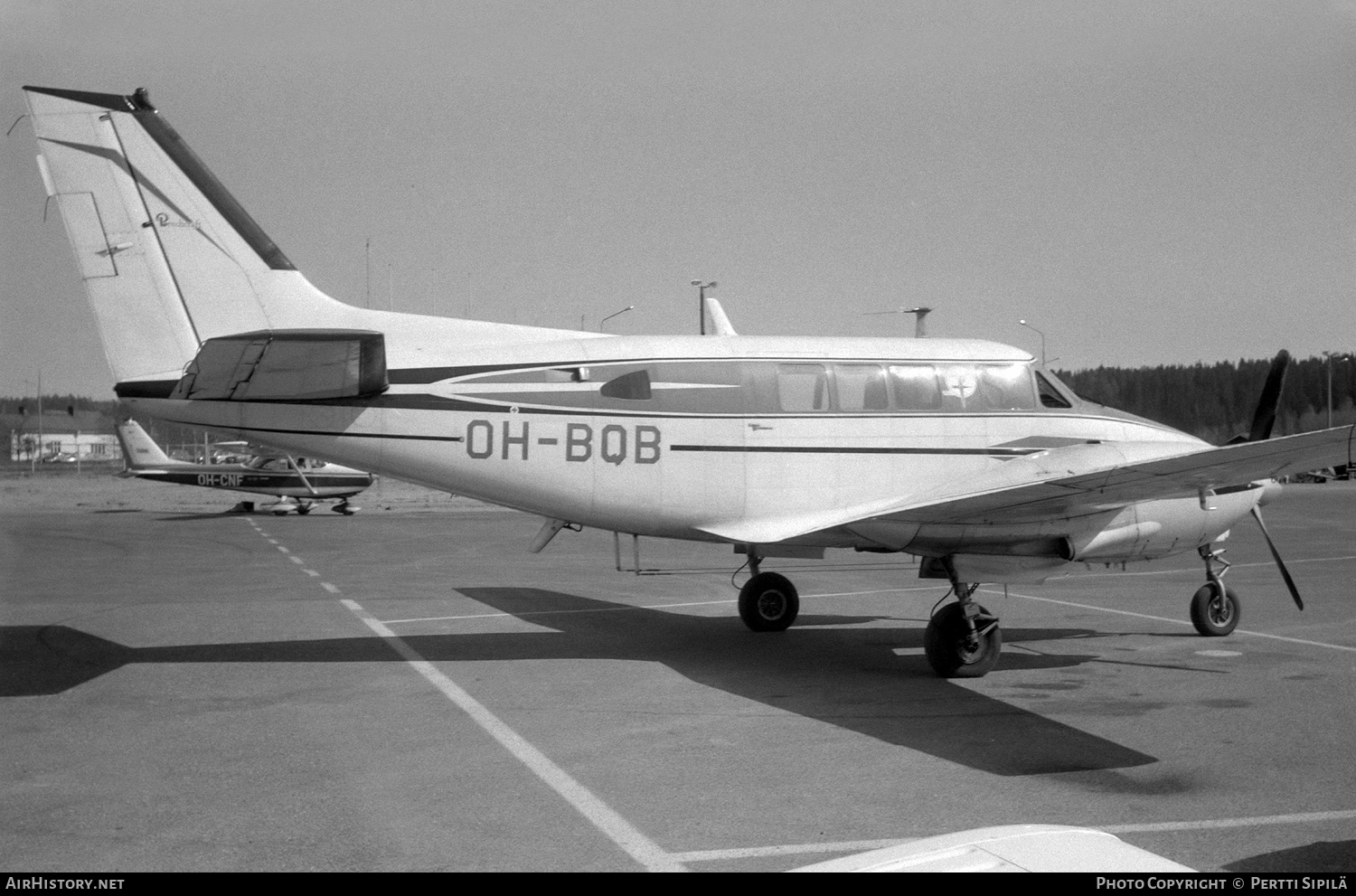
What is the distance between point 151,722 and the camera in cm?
891

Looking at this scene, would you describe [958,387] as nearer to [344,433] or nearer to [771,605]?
[771,605]

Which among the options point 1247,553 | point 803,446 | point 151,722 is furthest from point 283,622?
point 1247,553

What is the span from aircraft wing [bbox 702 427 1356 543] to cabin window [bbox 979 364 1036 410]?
74 cm

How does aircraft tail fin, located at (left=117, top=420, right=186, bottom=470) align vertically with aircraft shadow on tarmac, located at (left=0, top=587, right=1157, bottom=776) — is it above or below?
above

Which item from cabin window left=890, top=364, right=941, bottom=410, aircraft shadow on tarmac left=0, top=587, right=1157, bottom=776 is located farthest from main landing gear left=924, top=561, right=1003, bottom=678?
cabin window left=890, top=364, right=941, bottom=410

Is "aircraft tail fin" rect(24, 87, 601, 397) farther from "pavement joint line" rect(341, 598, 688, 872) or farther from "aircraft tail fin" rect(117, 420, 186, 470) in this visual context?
→ "aircraft tail fin" rect(117, 420, 186, 470)

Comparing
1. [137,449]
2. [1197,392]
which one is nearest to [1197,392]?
[1197,392]

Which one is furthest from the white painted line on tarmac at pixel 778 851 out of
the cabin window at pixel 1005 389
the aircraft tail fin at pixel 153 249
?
the cabin window at pixel 1005 389

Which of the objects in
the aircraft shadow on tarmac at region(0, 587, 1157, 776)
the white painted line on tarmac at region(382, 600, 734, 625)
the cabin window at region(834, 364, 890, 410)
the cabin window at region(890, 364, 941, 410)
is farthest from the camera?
the white painted line on tarmac at region(382, 600, 734, 625)

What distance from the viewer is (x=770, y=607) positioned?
13758mm

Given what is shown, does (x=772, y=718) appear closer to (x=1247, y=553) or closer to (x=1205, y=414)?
(x=1247, y=553)

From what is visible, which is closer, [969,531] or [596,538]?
[969,531]

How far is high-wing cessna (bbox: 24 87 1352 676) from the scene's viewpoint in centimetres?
1067
